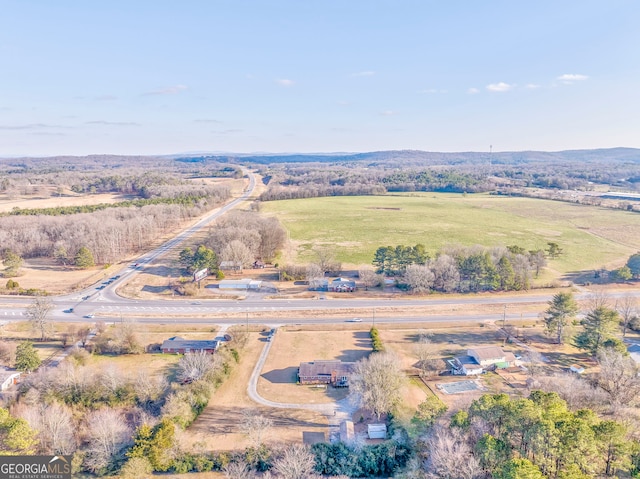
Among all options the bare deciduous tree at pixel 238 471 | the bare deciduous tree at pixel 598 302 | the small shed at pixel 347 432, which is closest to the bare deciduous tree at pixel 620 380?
the bare deciduous tree at pixel 598 302

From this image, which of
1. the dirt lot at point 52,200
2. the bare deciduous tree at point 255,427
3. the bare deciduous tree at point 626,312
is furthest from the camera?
the dirt lot at point 52,200

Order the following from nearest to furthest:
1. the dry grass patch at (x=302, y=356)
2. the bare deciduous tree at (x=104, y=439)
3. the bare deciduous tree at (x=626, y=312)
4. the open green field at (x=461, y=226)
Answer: the bare deciduous tree at (x=104, y=439)
the dry grass patch at (x=302, y=356)
the bare deciduous tree at (x=626, y=312)
the open green field at (x=461, y=226)

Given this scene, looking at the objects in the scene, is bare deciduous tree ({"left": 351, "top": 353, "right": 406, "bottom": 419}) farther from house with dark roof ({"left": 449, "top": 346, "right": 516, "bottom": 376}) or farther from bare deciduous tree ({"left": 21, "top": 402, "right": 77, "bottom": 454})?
bare deciduous tree ({"left": 21, "top": 402, "right": 77, "bottom": 454})

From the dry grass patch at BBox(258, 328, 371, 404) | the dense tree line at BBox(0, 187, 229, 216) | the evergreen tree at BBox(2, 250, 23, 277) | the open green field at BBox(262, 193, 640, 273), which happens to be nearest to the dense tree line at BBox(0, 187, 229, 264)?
the evergreen tree at BBox(2, 250, 23, 277)

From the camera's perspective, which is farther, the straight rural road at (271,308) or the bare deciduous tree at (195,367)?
the straight rural road at (271,308)

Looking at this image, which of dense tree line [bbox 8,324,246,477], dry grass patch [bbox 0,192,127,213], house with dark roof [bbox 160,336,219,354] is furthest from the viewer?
dry grass patch [bbox 0,192,127,213]

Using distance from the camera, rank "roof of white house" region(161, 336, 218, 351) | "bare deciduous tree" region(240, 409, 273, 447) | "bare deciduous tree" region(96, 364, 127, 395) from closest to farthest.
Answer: "bare deciduous tree" region(240, 409, 273, 447), "bare deciduous tree" region(96, 364, 127, 395), "roof of white house" region(161, 336, 218, 351)

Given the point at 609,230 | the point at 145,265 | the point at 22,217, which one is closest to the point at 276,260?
the point at 145,265

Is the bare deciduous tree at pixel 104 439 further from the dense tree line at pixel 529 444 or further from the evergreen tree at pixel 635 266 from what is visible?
the evergreen tree at pixel 635 266
